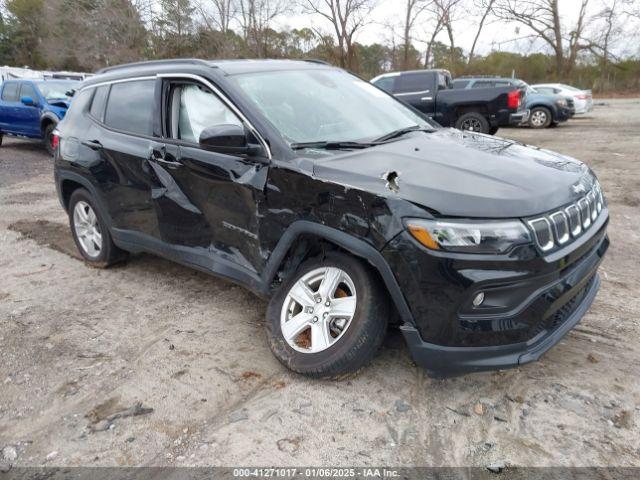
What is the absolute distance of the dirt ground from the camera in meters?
2.45

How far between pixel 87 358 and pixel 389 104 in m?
2.84

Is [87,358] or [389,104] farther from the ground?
[389,104]

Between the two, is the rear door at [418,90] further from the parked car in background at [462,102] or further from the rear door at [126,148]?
the rear door at [126,148]

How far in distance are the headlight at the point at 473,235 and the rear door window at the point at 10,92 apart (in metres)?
12.8

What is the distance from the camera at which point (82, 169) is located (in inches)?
179

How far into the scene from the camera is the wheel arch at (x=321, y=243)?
2580 millimetres

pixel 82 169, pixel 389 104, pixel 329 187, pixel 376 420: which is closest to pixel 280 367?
pixel 376 420

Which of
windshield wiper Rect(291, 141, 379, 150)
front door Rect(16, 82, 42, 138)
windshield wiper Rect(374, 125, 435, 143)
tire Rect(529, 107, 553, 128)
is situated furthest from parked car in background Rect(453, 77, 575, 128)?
windshield wiper Rect(291, 141, 379, 150)

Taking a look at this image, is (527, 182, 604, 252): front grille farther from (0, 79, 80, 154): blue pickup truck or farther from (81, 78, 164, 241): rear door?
(0, 79, 80, 154): blue pickup truck

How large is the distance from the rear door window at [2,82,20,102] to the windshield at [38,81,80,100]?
806mm

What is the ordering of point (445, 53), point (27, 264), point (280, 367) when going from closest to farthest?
point (280, 367)
point (27, 264)
point (445, 53)

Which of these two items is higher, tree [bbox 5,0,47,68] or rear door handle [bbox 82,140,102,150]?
tree [bbox 5,0,47,68]

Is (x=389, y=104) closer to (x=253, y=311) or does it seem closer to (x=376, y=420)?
(x=253, y=311)

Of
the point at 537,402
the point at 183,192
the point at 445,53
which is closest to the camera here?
the point at 537,402
